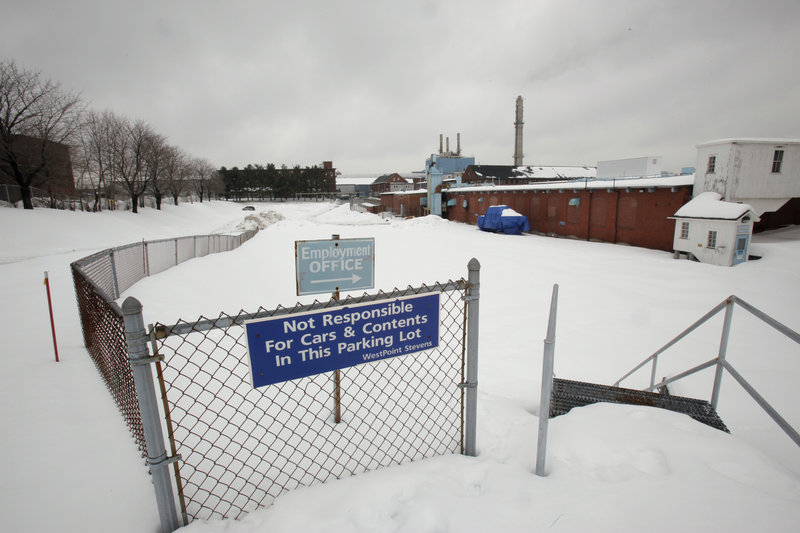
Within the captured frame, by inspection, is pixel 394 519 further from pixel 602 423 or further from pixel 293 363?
pixel 602 423

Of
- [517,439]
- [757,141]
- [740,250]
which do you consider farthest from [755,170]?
[517,439]

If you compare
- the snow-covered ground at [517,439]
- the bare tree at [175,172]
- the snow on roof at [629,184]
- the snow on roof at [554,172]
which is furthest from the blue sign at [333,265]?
the snow on roof at [554,172]

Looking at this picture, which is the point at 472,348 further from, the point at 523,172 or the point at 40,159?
the point at 523,172

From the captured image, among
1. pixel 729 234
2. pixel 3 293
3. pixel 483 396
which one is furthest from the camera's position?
pixel 729 234

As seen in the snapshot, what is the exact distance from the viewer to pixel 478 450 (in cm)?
304

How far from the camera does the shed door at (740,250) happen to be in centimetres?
1362

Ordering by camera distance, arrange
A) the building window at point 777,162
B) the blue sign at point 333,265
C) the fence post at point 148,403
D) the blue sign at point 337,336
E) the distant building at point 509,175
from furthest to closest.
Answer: the distant building at point 509,175, the building window at point 777,162, the blue sign at point 333,265, the blue sign at point 337,336, the fence post at point 148,403

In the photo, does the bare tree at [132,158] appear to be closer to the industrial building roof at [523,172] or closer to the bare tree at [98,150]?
the bare tree at [98,150]

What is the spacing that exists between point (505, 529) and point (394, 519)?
0.66 meters

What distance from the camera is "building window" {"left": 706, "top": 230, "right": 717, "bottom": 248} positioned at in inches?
560

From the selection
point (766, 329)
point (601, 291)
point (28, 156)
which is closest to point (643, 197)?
point (601, 291)

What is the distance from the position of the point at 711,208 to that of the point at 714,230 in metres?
1.12

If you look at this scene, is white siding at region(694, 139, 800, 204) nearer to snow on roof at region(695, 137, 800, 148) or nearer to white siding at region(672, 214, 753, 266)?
snow on roof at region(695, 137, 800, 148)

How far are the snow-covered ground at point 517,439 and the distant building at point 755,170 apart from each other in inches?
234
